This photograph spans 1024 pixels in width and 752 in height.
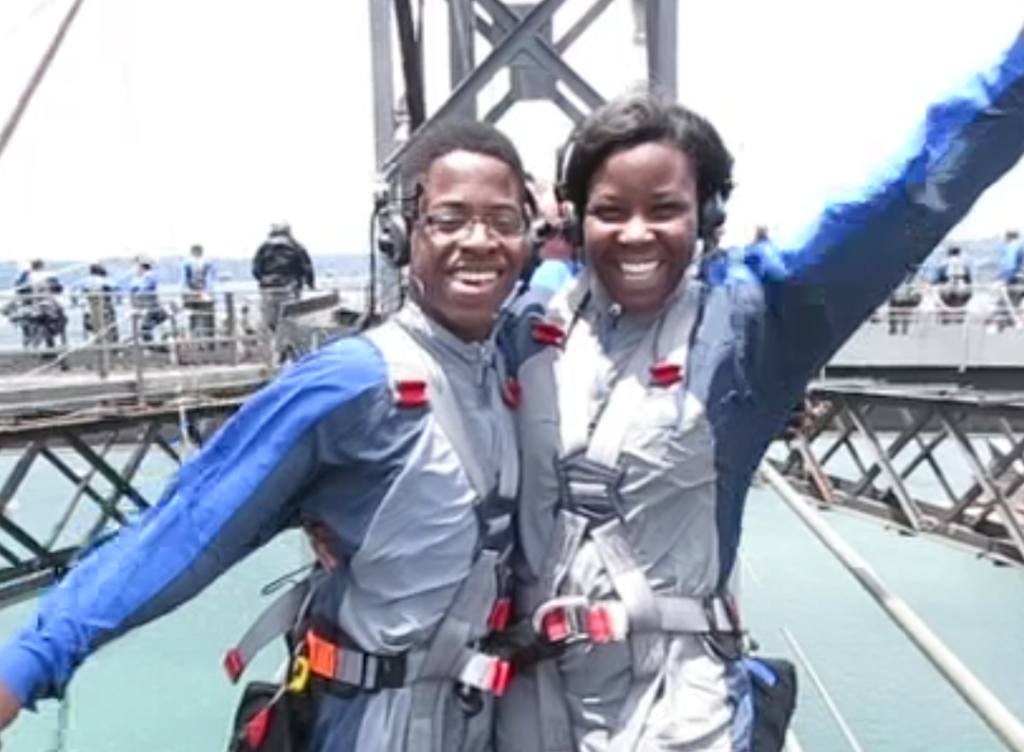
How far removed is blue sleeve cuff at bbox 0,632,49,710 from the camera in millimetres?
1271

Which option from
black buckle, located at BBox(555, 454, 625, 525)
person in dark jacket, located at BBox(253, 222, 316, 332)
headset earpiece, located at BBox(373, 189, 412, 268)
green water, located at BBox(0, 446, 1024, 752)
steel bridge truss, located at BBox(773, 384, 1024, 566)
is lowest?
green water, located at BBox(0, 446, 1024, 752)

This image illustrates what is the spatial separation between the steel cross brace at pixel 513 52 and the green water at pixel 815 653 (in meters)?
4.39

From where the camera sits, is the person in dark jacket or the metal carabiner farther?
the person in dark jacket

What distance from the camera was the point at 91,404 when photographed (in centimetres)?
980

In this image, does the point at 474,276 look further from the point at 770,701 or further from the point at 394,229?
the point at 770,701

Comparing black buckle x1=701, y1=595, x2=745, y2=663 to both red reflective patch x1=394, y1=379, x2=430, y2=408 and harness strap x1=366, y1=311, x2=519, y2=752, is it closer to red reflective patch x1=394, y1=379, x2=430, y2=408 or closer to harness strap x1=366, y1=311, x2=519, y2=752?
harness strap x1=366, y1=311, x2=519, y2=752

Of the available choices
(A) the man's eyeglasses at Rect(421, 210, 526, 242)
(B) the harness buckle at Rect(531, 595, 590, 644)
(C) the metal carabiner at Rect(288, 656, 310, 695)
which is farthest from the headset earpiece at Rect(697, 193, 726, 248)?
(C) the metal carabiner at Rect(288, 656, 310, 695)

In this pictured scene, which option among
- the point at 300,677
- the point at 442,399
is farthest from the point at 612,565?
the point at 300,677

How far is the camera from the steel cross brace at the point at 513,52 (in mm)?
4355

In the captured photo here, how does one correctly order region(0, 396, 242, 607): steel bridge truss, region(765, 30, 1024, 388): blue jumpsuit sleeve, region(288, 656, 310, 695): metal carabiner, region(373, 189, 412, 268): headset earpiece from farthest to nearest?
region(0, 396, 242, 607): steel bridge truss, region(373, 189, 412, 268): headset earpiece, region(288, 656, 310, 695): metal carabiner, region(765, 30, 1024, 388): blue jumpsuit sleeve

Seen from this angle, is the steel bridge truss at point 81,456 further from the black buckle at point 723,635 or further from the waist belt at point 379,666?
the black buckle at point 723,635

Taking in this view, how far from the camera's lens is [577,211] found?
1.57 metres

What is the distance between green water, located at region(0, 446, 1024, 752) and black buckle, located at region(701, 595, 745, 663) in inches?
262

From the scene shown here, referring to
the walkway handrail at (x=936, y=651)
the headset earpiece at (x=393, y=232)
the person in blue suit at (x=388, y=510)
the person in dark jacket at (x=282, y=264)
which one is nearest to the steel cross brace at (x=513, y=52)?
the walkway handrail at (x=936, y=651)
